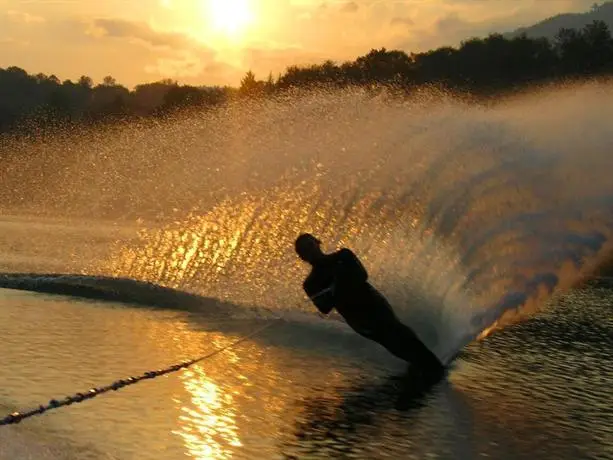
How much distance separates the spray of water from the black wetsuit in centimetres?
90

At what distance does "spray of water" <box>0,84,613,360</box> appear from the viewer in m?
12.4

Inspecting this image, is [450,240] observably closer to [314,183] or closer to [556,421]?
[314,183]

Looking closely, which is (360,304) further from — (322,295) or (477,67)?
(477,67)

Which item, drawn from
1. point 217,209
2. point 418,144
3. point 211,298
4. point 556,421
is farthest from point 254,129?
point 556,421

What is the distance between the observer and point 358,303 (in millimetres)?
9133

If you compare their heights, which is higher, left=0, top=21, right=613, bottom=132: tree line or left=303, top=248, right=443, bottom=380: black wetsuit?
left=0, top=21, right=613, bottom=132: tree line

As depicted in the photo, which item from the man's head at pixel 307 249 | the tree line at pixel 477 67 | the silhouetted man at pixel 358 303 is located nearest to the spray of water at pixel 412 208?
the silhouetted man at pixel 358 303

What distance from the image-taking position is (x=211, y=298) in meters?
13.2

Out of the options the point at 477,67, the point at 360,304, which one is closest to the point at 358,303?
the point at 360,304

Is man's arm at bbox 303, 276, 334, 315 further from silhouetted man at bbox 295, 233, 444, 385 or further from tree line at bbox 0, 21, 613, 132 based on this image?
tree line at bbox 0, 21, 613, 132

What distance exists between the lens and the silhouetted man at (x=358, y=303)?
29.7ft

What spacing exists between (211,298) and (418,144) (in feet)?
15.9

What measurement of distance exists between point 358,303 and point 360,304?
2cm

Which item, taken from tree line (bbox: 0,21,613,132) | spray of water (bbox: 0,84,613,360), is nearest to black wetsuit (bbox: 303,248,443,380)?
spray of water (bbox: 0,84,613,360)
